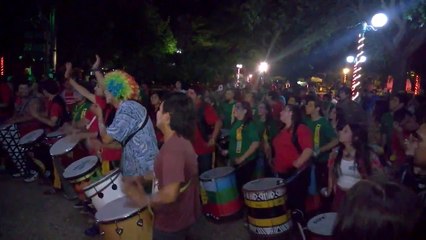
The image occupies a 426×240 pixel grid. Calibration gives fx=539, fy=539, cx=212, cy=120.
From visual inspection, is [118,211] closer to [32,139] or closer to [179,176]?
[179,176]

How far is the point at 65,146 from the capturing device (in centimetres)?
702

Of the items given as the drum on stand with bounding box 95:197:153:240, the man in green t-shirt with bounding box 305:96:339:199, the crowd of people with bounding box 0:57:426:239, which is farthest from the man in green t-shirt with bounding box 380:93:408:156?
the drum on stand with bounding box 95:197:153:240

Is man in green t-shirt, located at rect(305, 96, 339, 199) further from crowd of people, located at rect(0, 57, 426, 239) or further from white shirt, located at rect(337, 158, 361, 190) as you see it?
white shirt, located at rect(337, 158, 361, 190)

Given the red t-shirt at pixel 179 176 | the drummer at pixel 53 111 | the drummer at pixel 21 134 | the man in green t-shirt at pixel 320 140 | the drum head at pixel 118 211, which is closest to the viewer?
the red t-shirt at pixel 179 176

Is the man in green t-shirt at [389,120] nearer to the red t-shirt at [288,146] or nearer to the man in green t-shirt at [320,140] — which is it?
the man in green t-shirt at [320,140]

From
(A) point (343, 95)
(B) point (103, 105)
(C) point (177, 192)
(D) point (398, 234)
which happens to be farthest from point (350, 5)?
(D) point (398, 234)

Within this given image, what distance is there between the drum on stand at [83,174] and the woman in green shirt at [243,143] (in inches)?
78.8

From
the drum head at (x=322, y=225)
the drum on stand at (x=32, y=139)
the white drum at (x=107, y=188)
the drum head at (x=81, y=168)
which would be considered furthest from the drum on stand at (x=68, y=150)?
the drum head at (x=322, y=225)

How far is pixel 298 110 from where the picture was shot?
21.6 feet

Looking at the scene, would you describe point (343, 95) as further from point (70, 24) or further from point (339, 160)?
point (70, 24)

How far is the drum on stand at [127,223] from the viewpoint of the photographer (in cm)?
409

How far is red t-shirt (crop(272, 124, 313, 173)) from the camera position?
627 centimetres

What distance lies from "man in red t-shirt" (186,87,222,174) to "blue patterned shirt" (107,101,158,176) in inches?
105

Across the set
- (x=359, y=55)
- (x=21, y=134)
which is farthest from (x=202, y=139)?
(x=359, y=55)
